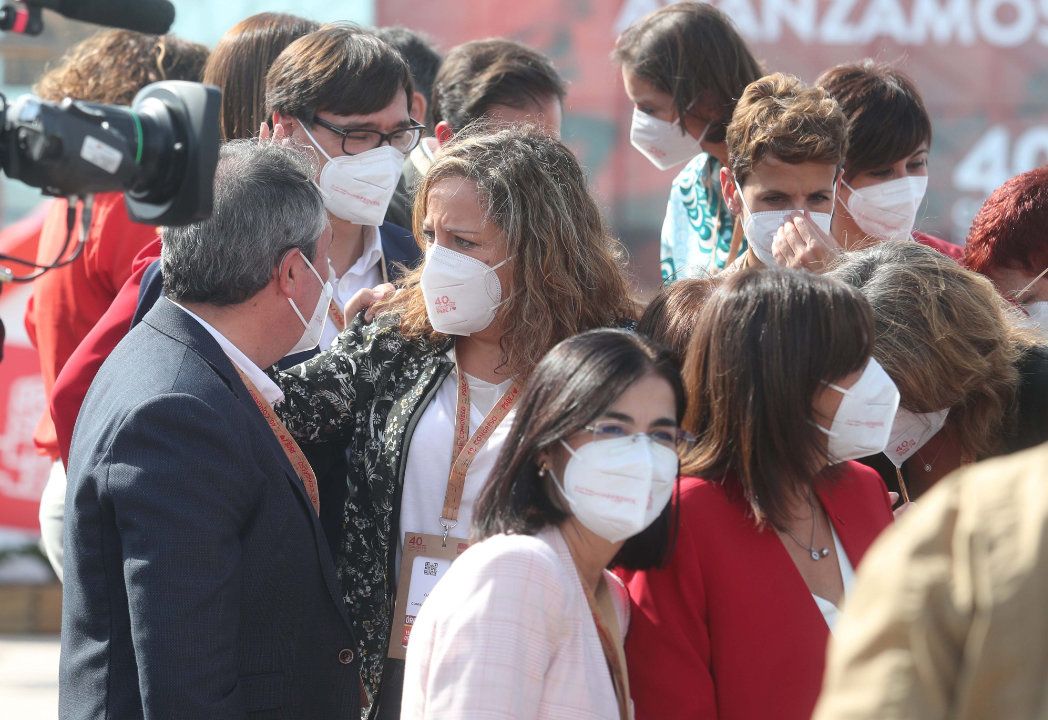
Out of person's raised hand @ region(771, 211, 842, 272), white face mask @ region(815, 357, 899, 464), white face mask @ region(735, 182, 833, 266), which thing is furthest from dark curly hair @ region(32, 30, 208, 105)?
white face mask @ region(815, 357, 899, 464)

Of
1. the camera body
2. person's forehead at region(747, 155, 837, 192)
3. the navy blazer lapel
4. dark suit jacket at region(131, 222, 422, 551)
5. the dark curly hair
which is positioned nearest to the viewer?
the camera body

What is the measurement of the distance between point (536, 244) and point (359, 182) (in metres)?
0.83

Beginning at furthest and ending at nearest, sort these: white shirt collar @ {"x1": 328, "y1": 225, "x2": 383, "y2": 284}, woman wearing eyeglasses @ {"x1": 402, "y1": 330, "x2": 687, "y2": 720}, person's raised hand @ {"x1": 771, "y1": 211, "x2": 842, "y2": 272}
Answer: white shirt collar @ {"x1": 328, "y1": 225, "x2": 383, "y2": 284}
person's raised hand @ {"x1": 771, "y1": 211, "x2": 842, "y2": 272}
woman wearing eyeglasses @ {"x1": 402, "y1": 330, "x2": 687, "y2": 720}

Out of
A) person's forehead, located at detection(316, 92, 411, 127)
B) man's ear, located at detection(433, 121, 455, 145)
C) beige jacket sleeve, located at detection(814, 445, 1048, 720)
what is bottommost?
man's ear, located at detection(433, 121, 455, 145)

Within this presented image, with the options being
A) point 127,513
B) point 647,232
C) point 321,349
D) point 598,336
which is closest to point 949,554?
point 598,336

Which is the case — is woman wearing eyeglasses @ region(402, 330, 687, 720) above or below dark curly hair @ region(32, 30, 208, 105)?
below

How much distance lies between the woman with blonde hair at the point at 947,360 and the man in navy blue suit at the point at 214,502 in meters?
1.26

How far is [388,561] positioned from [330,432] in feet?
1.10

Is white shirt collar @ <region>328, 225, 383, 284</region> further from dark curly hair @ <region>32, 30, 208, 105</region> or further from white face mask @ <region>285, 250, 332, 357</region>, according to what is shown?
dark curly hair @ <region>32, 30, 208, 105</region>

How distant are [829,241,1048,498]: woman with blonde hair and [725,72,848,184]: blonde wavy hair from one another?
493 millimetres

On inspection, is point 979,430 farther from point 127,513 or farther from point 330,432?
point 127,513

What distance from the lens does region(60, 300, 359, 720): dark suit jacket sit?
2.44 meters

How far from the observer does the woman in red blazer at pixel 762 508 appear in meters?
2.35

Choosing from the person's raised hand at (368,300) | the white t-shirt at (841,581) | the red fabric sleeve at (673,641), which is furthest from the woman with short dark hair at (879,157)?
the red fabric sleeve at (673,641)
